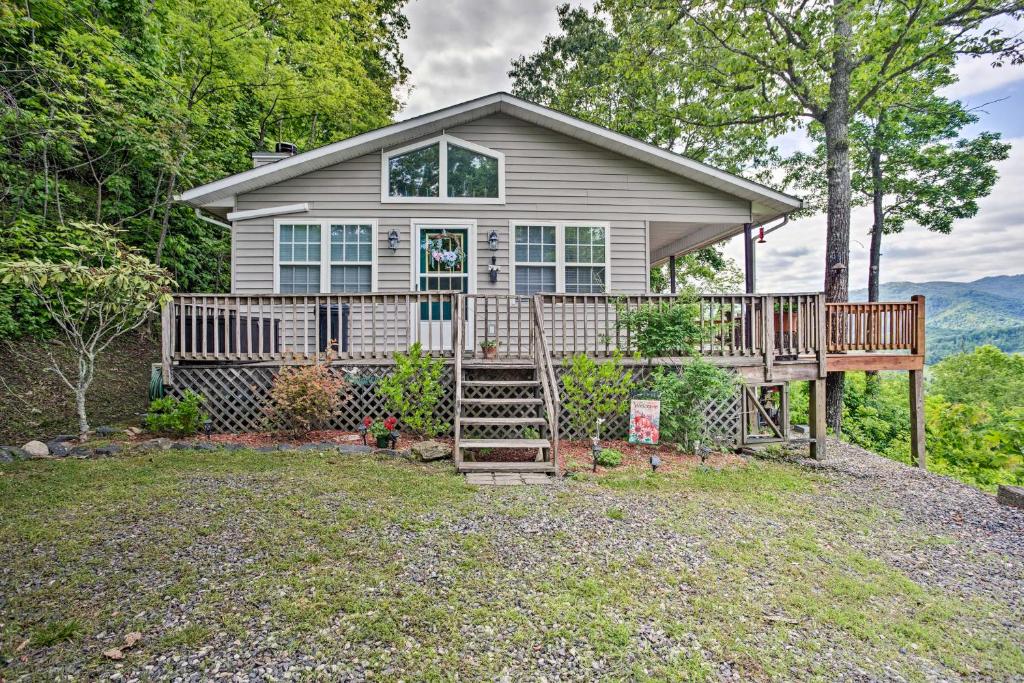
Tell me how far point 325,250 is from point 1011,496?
10.2 m

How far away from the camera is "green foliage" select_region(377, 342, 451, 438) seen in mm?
6453

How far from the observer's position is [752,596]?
3.16m

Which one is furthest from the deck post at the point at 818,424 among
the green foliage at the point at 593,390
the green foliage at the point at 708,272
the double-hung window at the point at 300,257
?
the green foliage at the point at 708,272

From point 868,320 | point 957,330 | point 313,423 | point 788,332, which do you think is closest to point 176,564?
point 313,423

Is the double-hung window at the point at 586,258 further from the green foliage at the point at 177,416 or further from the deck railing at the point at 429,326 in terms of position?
the green foliage at the point at 177,416

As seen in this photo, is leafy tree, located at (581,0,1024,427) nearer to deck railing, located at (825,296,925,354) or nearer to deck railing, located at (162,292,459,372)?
deck railing, located at (825,296,925,354)

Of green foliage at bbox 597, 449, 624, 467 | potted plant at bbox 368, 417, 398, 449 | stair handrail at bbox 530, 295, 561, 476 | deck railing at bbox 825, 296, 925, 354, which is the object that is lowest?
green foliage at bbox 597, 449, 624, 467

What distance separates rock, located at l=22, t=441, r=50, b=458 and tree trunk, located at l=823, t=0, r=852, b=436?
12.9m

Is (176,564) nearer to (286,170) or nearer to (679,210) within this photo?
(286,170)

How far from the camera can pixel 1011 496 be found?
18.9 feet

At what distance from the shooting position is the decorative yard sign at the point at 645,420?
21.8 feet

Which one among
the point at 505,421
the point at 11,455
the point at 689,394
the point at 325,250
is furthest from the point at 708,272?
the point at 11,455

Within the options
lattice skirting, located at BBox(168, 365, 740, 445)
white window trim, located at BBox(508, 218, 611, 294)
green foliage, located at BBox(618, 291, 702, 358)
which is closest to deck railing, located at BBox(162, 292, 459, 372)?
lattice skirting, located at BBox(168, 365, 740, 445)

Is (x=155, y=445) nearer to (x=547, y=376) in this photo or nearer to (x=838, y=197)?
(x=547, y=376)
